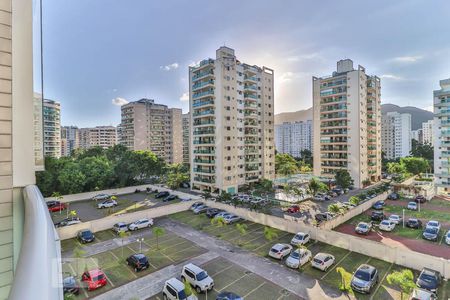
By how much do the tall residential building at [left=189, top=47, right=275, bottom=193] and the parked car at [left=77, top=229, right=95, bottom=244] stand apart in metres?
23.1

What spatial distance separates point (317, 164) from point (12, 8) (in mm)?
56370

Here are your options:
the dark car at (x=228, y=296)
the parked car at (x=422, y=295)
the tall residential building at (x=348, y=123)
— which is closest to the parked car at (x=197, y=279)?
the dark car at (x=228, y=296)

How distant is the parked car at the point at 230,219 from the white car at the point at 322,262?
428 inches

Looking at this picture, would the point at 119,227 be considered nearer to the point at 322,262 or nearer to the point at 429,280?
the point at 322,262

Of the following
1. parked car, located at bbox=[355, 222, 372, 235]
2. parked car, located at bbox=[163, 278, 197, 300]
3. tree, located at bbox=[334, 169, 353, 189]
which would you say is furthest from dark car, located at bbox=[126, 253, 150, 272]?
tree, located at bbox=[334, 169, 353, 189]

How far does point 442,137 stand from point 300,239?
3961 cm

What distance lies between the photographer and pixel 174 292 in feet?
45.4

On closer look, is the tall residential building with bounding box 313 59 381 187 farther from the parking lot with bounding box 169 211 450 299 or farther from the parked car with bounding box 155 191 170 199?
the parking lot with bounding box 169 211 450 299

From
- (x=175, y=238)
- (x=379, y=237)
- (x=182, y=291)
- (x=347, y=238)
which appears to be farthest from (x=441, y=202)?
(x=182, y=291)

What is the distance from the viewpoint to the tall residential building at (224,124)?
44188 mm

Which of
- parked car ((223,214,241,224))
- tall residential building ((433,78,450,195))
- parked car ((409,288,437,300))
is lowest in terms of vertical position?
parked car ((409,288,437,300))

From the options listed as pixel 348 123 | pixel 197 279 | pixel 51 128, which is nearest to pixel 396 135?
pixel 348 123

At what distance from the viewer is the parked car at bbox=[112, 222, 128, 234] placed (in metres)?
24.3

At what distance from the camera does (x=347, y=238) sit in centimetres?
2009
